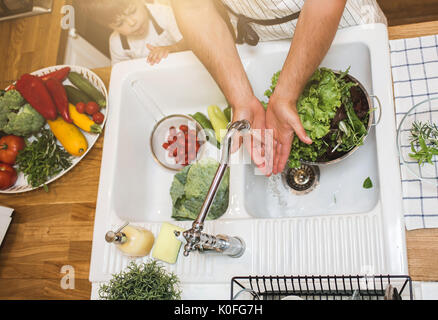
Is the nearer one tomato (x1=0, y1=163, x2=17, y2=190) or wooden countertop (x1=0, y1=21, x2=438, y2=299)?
wooden countertop (x1=0, y1=21, x2=438, y2=299)

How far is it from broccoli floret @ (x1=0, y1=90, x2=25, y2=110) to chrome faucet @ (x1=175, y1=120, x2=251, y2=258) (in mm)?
801

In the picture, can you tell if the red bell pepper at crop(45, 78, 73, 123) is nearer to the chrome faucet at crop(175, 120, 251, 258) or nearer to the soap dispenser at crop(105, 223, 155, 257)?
the soap dispenser at crop(105, 223, 155, 257)

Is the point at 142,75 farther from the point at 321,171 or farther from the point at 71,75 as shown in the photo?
the point at 321,171

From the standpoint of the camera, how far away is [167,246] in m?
0.96

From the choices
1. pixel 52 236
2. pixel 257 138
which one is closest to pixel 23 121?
pixel 52 236

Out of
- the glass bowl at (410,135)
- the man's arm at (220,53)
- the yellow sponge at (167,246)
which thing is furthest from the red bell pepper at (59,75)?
the glass bowl at (410,135)

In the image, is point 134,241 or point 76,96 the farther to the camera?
point 76,96

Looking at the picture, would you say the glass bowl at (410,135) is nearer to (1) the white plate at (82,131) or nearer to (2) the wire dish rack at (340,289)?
(2) the wire dish rack at (340,289)

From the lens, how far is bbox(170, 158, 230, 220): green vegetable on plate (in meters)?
1.05

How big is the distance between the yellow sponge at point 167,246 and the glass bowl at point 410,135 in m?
0.55

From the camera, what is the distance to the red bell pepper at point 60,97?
1.24 metres

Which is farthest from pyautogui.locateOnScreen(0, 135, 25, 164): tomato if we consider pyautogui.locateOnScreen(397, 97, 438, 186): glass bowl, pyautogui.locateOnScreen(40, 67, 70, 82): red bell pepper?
pyautogui.locateOnScreen(397, 97, 438, 186): glass bowl

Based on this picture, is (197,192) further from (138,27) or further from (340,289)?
(138,27)

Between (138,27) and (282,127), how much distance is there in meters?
0.82
